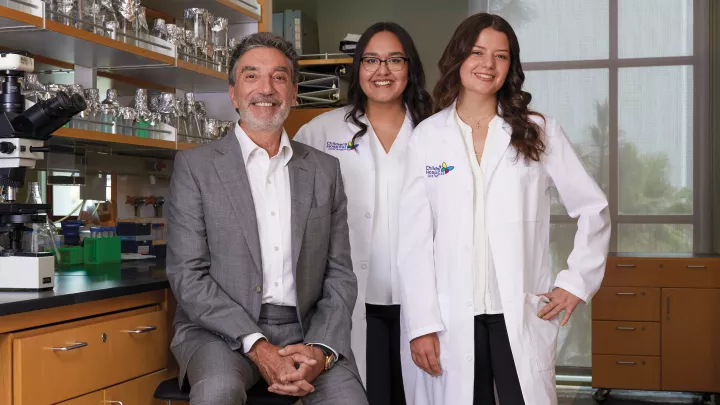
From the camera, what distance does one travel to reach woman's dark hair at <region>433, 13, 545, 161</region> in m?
2.36

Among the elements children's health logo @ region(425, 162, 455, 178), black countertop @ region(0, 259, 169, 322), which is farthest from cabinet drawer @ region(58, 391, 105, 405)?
children's health logo @ region(425, 162, 455, 178)

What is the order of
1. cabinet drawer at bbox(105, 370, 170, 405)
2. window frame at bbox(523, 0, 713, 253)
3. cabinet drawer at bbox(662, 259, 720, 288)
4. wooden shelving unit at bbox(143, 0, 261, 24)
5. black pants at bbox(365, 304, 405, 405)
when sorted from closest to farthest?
cabinet drawer at bbox(105, 370, 170, 405) → black pants at bbox(365, 304, 405, 405) → wooden shelving unit at bbox(143, 0, 261, 24) → cabinet drawer at bbox(662, 259, 720, 288) → window frame at bbox(523, 0, 713, 253)

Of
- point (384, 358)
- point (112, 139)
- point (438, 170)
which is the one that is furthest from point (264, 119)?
point (384, 358)

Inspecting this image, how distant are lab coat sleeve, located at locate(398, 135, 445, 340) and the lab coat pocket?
0.24m

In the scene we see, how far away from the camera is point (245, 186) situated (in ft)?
7.52

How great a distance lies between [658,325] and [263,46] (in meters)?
3.25

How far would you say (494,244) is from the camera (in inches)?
90.9

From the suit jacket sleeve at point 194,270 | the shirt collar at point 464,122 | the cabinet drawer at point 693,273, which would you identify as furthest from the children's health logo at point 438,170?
the cabinet drawer at point 693,273

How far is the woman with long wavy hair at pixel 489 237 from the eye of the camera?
2303 mm

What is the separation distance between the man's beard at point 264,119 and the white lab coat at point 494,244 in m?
0.40

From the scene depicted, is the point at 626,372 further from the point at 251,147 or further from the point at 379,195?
the point at 251,147

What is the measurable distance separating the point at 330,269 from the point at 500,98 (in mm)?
709

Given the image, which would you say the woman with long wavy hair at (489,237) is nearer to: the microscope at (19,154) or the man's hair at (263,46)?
the man's hair at (263,46)

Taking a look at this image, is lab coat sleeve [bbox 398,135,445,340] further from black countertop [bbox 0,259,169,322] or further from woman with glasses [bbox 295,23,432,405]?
black countertop [bbox 0,259,169,322]
